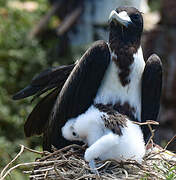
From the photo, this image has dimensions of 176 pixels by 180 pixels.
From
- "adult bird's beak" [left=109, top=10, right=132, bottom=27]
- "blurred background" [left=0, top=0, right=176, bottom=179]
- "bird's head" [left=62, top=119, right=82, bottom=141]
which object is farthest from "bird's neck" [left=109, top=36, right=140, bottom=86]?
"blurred background" [left=0, top=0, right=176, bottom=179]

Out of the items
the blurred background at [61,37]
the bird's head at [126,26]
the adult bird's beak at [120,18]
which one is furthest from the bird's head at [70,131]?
the blurred background at [61,37]

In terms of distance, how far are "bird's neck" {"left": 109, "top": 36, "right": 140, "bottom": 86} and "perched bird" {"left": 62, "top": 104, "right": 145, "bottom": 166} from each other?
8.2 inches

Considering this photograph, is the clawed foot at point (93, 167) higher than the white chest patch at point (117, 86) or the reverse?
the reverse

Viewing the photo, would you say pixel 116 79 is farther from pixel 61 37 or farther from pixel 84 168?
pixel 61 37

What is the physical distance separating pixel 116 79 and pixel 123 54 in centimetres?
14

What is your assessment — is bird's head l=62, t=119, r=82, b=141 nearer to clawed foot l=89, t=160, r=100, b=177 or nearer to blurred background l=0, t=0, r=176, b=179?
clawed foot l=89, t=160, r=100, b=177

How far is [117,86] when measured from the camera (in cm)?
307

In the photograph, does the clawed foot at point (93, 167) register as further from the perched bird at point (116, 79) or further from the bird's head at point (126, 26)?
the bird's head at point (126, 26)

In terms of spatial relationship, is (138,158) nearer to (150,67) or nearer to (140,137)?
(140,137)

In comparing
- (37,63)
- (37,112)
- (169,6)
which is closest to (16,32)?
(37,63)

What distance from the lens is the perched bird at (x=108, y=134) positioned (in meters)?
2.94

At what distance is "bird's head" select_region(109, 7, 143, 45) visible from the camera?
2.99m

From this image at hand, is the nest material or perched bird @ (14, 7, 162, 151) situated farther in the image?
perched bird @ (14, 7, 162, 151)

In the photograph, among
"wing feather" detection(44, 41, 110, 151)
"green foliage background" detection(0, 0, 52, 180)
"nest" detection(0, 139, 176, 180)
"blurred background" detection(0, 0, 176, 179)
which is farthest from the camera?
"blurred background" detection(0, 0, 176, 179)
